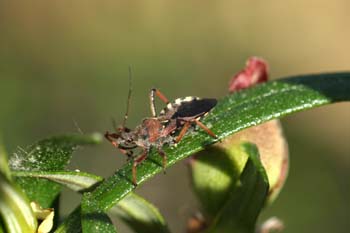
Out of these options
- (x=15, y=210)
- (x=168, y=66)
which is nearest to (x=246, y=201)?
(x=15, y=210)

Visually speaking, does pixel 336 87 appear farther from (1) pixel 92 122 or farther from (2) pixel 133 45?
(2) pixel 133 45

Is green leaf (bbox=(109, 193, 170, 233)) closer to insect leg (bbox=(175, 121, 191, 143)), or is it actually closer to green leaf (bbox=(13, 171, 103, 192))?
green leaf (bbox=(13, 171, 103, 192))

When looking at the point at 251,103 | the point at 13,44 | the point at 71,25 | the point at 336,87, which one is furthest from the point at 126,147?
the point at 71,25

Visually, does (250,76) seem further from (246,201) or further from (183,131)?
(246,201)

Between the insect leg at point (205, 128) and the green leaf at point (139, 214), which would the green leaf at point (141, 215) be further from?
the insect leg at point (205, 128)

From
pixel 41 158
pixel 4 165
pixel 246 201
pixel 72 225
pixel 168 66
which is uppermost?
pixel 4 165
